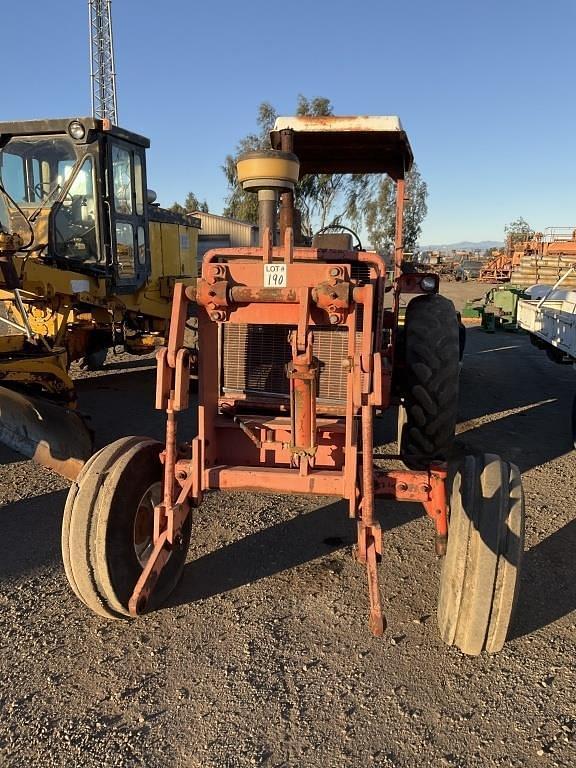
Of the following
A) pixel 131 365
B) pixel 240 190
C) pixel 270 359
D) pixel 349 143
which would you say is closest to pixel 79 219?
pixel 349 143

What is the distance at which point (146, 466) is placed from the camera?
3324 mm

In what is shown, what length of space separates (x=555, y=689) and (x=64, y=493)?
3.71 meters

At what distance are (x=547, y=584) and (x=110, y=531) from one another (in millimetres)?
2520

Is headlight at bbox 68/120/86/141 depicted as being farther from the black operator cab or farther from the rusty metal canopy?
the rusty metal canopy

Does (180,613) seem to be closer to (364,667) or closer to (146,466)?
(146,466)

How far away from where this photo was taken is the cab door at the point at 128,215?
6949mm

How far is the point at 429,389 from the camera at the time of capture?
14.7 ft

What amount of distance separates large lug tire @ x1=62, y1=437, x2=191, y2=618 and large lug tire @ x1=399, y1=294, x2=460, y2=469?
6.75 ft

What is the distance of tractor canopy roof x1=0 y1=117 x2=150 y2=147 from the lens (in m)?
6.52

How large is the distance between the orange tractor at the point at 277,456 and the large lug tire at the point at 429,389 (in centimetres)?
99

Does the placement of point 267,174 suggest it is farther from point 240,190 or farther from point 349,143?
point 240,190

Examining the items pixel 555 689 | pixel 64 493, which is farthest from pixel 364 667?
pixel 64 493

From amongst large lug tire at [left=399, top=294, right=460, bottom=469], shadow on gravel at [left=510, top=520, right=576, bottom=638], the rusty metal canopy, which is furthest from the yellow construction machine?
shadow on gravel at [left=510, top=520, right=576, bottom=638]

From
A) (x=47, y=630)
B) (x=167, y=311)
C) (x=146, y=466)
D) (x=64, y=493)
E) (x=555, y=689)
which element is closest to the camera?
(x=555, y=689)
